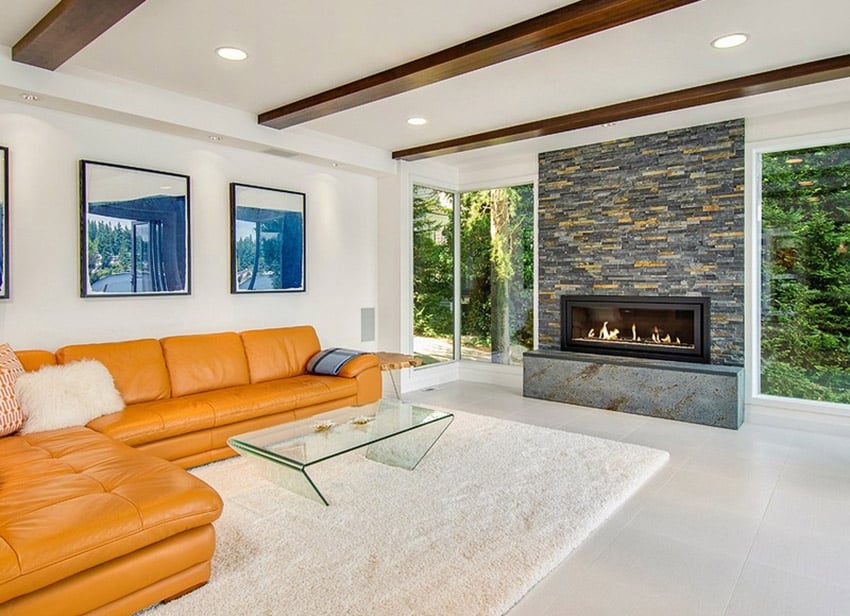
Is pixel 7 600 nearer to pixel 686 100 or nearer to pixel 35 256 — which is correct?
pixel 35 256

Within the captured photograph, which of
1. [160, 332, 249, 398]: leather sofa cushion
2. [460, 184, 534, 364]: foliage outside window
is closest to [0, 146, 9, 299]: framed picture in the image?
[160, 332, 249, 398]: leather sofa cushion

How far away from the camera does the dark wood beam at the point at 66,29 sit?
2.54 metres

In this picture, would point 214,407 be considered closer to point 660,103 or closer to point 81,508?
point 81,508

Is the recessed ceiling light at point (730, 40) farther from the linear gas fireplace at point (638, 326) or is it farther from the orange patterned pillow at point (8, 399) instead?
the orange patterned pillow at point (8, 399)

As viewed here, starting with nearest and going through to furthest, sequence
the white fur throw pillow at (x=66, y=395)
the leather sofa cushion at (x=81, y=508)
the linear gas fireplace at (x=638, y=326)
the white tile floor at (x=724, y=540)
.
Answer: the leather sofa cushion at (x=81, y=508), the white tile floor at (x=724, y=540), the white fur throw pillow at (x=66, y=395), the linear gas fireplace at (x=638, y=326)

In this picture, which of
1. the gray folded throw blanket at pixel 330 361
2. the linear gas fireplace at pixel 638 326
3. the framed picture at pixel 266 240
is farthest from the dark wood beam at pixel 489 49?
the linear gas fireplace at pixel 638 326

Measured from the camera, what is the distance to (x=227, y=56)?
11.0ft

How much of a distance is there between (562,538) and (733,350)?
3.18 m

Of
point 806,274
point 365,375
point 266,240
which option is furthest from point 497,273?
point 806,274

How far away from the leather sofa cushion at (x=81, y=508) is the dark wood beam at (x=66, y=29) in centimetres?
210

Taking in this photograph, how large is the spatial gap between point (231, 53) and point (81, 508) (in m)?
2.64

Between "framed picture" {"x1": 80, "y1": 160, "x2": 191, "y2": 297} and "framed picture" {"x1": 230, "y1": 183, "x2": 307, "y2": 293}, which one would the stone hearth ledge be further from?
"framed picture" {"x1": 80, "y1": 160, "x2": 191, "y2": 297}

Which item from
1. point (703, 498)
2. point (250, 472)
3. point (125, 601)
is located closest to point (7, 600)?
point (125, 601)

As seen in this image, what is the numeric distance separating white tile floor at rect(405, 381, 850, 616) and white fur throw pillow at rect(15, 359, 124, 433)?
269 centimetres
